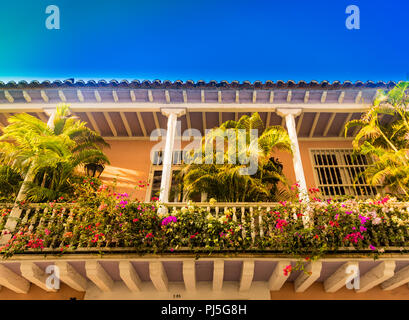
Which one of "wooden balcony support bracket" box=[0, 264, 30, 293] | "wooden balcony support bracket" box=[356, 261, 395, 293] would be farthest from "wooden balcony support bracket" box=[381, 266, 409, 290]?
"wooden balcony support bracket" box=[0, 264, 30, 293]

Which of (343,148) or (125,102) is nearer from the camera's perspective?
(125,102)

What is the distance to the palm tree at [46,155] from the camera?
666 cm

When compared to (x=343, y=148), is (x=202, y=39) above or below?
above

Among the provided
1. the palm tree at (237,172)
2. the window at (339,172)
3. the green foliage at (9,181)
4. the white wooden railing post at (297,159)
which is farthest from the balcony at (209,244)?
the window at (339,172)

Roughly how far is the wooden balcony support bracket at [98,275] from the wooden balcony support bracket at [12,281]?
5.63 ft

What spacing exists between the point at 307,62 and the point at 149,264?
23.3 ft

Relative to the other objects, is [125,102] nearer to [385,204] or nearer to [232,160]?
[232,160]

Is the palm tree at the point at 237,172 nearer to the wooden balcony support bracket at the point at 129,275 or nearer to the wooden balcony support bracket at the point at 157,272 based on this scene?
the wooden balcony support bracket at the point at 157,272

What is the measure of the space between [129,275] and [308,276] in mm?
3629

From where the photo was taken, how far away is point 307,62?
855 centimetres

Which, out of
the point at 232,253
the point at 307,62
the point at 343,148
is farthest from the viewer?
the point at 343,148

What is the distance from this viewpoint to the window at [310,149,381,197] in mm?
9188

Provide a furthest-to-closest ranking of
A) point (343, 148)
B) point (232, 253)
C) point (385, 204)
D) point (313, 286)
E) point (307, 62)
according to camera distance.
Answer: point (343, 148) < point (307, 62) < point (313, 286) < point (385, 204) < point (232, 253)

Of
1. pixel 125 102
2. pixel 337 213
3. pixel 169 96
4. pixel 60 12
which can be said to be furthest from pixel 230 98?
pixel 60 12
